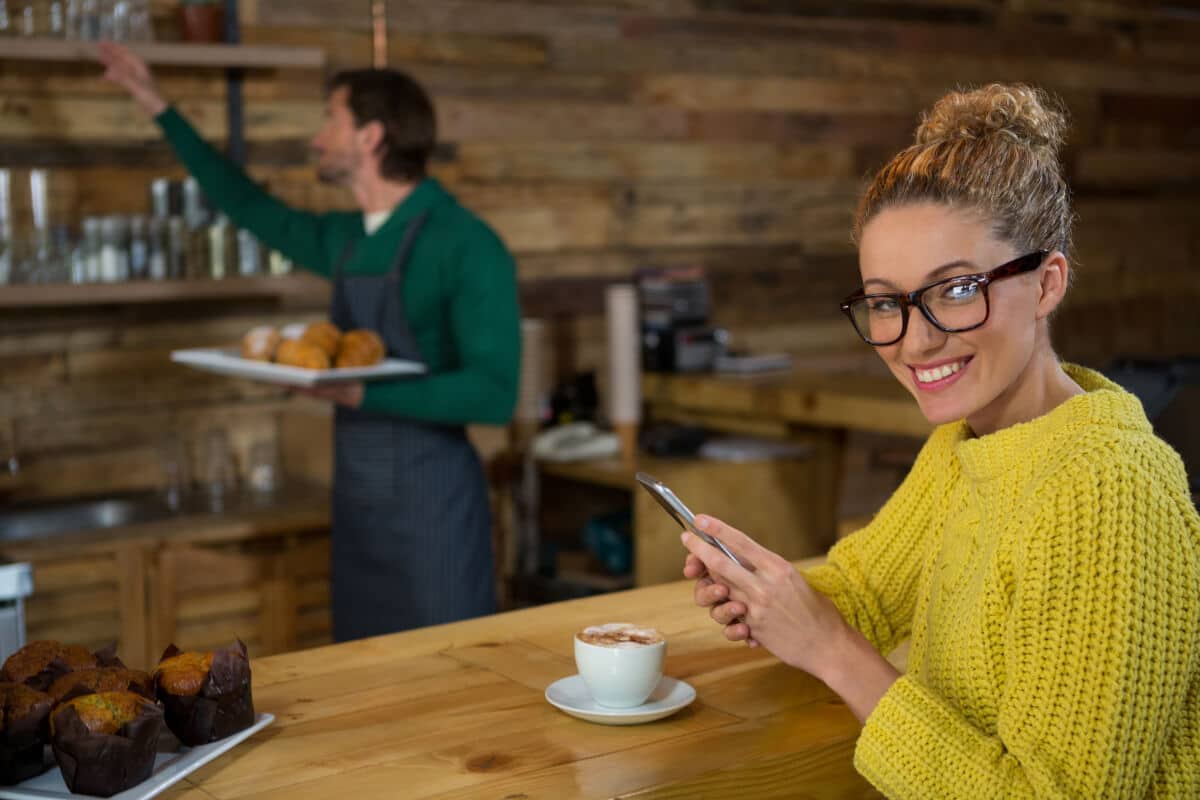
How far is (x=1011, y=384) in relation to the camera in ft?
5.21

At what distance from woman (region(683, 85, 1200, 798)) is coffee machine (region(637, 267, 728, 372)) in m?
2.79

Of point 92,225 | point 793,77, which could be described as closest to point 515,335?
point 92,225

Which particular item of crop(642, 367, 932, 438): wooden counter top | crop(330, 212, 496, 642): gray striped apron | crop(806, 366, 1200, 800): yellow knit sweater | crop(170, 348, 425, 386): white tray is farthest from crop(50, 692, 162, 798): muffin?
crop(642, 367, 932, 438): wooden counter top

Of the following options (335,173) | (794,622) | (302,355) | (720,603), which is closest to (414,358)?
(302,355)

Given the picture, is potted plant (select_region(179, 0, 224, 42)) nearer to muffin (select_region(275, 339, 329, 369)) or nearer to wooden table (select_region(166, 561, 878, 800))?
muffin (select_region(275, 339, 329, 369))

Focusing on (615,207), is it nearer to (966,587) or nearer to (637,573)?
(637,573)

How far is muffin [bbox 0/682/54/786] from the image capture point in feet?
4.60

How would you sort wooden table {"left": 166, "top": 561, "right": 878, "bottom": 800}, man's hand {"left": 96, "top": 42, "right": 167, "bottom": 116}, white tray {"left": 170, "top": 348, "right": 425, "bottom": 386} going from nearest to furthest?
wooden table {"left": 166, "top": 561, "right": 878, "bottom": 800} < white tray {"left": 170, "top": 348, "right": 425, "bottom": 386} < man's hand {"left": 96, "top": 42, "right": 167, "bottom": 116}

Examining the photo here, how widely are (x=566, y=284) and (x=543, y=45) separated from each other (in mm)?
725

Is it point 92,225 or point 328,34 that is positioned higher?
point 328,34

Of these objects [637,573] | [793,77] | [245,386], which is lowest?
[637,573]

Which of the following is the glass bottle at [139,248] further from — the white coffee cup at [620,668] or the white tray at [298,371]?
the white coffee cup at [620,668]

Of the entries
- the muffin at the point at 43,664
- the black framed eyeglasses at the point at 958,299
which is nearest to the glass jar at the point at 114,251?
the muffin at the point at 43,664

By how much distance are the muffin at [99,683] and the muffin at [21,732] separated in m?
0.03
